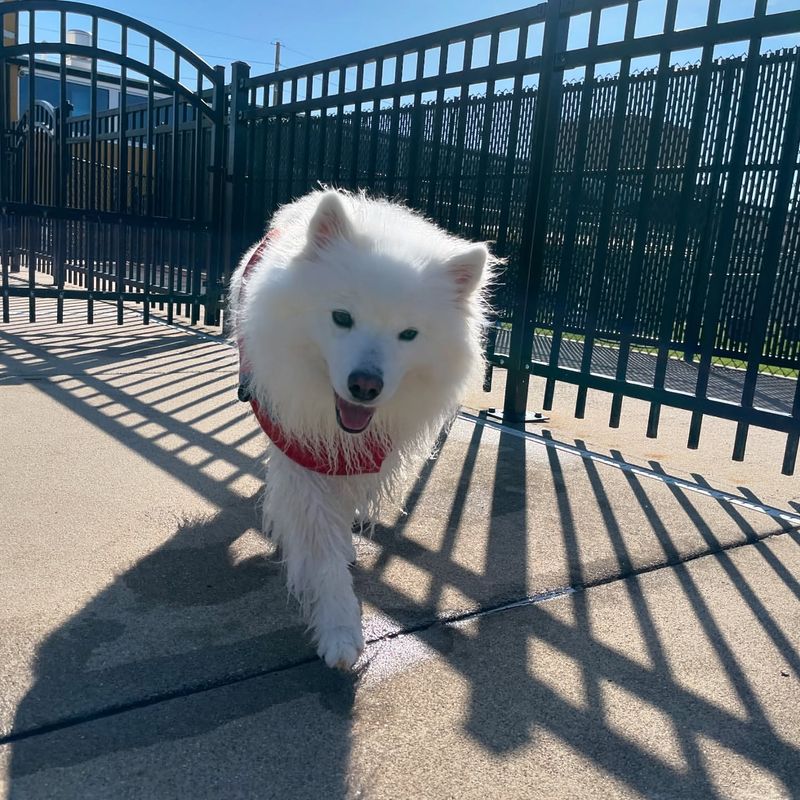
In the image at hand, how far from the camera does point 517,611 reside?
2.70 meters

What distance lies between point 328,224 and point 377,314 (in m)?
0.40

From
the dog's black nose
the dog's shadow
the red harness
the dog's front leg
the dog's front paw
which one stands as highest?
the dog's black nose

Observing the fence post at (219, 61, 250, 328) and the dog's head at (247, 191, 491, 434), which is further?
the fence post at (219, 61, 250, 328)

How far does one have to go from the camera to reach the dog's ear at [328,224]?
2.57 meters

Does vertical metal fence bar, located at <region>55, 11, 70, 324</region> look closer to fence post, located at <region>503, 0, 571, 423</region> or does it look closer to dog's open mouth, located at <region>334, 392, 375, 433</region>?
fence post, located at <region>503, 0, 571, 423</region>

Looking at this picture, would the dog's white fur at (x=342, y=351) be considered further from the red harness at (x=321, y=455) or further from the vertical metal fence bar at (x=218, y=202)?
the vertical metal fence bar at (x=218, y=202)

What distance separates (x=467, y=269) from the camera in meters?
2.71

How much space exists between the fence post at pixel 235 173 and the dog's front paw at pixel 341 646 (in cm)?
640

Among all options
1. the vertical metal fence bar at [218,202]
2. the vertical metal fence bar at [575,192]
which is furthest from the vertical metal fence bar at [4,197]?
the vertical metal fence bar at [575,192]

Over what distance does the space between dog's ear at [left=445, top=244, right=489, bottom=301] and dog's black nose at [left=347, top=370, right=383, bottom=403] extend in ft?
1.90

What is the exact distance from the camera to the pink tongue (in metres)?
2.57

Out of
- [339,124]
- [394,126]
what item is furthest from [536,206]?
[339,124]

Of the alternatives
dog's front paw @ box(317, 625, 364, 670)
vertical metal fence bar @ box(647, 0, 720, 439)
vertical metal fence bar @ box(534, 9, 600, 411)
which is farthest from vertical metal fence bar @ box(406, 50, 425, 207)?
dog's front paw @ box(317, 625, 364, 670)

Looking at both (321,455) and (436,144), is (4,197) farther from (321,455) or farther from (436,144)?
(321,455)
